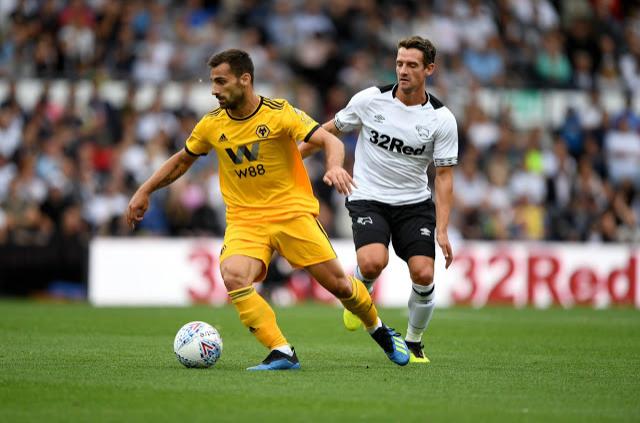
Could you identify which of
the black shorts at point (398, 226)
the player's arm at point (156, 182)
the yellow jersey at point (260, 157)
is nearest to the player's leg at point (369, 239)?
the black shorts at point (398, 226)

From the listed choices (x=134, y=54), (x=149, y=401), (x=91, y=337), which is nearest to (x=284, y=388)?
(x=149, y=401)

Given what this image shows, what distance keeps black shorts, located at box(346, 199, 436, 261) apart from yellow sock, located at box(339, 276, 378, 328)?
780 mm

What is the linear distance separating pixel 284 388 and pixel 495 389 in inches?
57.1

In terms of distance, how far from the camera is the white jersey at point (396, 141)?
413 inches

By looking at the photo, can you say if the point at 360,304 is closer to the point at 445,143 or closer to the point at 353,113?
the point at 445,143

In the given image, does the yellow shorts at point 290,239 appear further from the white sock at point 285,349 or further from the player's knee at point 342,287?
the white sock at point 285,349

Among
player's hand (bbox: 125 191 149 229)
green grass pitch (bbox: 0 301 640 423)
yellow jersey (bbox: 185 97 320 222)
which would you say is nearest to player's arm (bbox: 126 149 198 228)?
player's hand (bbox: 125 191 149 229)

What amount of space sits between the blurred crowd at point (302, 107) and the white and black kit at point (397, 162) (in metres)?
10.6

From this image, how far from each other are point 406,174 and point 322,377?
2.29 meters

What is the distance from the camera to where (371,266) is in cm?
1045

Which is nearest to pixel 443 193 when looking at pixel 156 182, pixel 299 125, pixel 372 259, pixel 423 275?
pixel 423 275

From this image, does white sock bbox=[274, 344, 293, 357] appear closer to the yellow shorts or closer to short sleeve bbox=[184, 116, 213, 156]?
the yellow shorts

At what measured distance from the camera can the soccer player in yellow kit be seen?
9.28m

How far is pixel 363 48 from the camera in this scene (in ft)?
80.9
